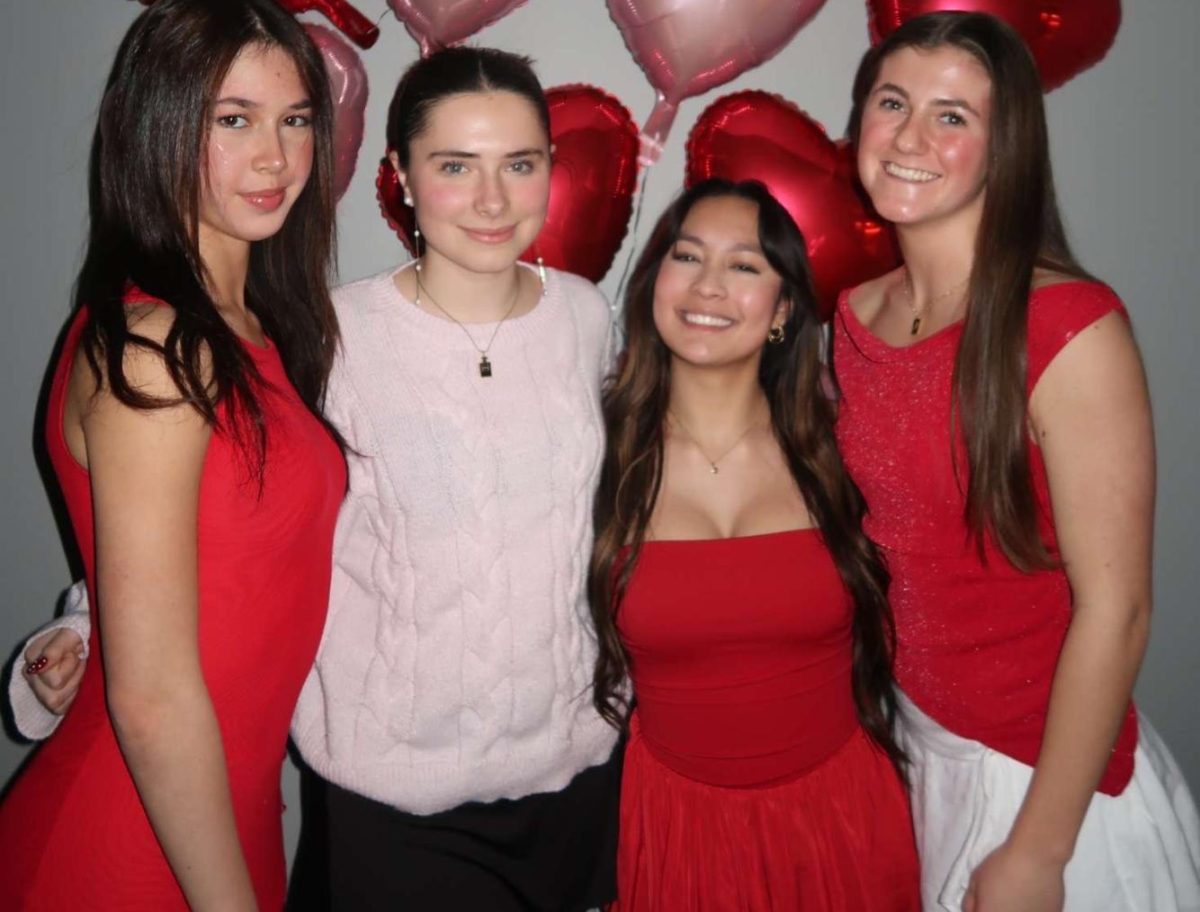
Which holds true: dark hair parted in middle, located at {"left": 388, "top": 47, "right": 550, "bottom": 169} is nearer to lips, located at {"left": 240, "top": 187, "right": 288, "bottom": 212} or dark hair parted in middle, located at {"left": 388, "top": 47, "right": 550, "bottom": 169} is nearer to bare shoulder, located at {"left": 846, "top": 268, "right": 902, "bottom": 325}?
lips, located at {"left": 240, "top": 187, "right": 288, "bottom": 212}

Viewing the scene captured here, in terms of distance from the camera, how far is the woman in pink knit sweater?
147cm

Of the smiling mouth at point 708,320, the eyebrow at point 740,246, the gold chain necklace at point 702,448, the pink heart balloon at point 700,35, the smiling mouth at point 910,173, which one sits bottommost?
the gold chain necklace at point 702,448

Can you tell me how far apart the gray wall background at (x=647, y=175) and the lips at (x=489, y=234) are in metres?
0.58

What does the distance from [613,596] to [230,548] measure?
686 mm

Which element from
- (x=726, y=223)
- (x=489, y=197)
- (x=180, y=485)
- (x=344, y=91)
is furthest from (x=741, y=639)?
(x=344, y=91)

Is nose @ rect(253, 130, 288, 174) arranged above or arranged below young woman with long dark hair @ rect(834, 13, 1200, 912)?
above

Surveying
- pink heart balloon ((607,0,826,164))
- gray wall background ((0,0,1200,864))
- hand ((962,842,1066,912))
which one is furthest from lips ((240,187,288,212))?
hand ((962,842,1066,912))

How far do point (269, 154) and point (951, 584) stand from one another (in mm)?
1224

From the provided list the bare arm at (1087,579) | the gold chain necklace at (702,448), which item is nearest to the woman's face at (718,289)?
the gold chain necklace at (702,448)

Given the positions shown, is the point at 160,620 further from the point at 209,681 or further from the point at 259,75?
the point at 259,75

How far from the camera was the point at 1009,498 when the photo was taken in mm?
1332

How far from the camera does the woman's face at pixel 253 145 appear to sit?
3.92 feet

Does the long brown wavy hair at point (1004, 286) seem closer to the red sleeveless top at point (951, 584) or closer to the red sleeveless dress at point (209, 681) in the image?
the red sleeveless top at point (951, 584)

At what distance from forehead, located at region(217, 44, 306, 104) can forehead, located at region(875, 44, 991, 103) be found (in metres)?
0.92
